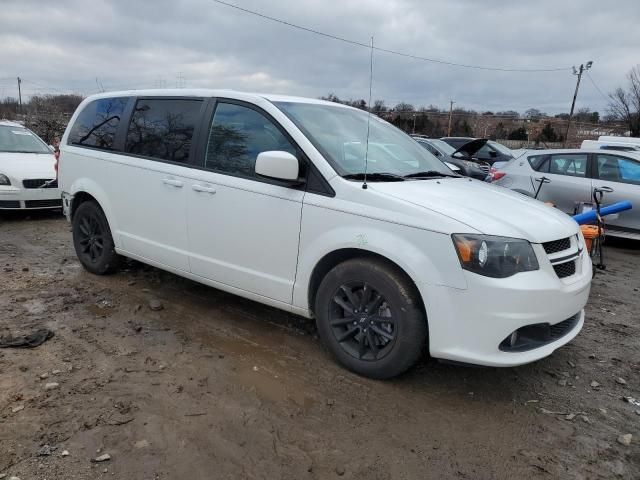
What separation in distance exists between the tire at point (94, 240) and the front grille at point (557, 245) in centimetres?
395

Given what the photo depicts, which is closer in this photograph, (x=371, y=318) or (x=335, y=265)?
(x=371, y=318)

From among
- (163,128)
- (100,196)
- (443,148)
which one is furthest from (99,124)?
(443,148)

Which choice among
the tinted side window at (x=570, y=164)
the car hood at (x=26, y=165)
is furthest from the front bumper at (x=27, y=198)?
the tinted side window at (x=570, y=164)

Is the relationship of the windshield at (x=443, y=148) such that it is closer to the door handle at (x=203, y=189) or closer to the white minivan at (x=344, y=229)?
the white minivan at (x=344, y=229)

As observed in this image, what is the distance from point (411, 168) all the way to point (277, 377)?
1.86 metres

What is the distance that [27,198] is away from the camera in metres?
8.10

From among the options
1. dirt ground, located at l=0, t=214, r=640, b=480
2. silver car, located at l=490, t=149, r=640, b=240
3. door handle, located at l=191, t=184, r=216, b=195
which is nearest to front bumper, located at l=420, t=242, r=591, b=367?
dirt ground, located at l=0, t=214, r=640, b=480

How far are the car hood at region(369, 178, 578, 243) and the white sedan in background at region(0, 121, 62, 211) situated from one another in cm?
680

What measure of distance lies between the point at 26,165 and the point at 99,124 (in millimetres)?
4164

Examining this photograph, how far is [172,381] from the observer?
131 inches

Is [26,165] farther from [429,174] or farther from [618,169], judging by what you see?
[618,169]

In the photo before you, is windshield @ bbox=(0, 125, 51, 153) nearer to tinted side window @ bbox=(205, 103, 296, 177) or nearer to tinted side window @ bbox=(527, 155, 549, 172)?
tinted side window @ bbox=(205, 103, 296, 177)

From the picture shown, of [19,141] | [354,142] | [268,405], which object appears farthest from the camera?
[19,141]

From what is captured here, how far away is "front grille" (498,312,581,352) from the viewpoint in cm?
302
